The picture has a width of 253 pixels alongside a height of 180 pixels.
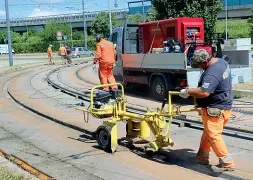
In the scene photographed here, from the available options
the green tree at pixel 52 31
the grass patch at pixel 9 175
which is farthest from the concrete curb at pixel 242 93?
the green tree at pixel 52 31

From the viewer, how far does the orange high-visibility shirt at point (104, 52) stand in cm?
1213

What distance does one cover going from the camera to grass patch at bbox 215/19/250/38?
54.8 m

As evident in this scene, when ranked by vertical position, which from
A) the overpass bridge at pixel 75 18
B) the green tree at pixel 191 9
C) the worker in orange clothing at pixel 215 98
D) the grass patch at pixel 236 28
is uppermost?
→ the overpass bridge at pixel 75 18

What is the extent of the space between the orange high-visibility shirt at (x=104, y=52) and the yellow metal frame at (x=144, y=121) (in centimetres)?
470

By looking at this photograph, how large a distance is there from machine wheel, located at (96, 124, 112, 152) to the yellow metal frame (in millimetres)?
70

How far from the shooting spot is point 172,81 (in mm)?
12789

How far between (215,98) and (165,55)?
6828 mm

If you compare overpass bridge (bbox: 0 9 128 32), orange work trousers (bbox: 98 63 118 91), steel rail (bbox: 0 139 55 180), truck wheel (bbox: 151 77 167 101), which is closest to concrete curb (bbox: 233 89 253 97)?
truck wheel (bbox: 151 77 167 101)

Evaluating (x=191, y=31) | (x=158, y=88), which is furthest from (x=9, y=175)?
(x=191, y=31)

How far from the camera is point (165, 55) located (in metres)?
12.5

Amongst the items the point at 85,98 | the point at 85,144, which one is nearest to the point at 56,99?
the point at 85,98

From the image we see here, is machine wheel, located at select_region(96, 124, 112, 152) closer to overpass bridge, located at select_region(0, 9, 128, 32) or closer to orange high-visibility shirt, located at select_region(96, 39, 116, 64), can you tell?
orange high-visibility shirt, located at select_region(96, 39, 116, 64)

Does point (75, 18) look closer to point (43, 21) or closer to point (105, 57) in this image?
point (43, 21)

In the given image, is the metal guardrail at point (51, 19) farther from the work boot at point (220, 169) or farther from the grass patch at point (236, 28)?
the work boot at point (220, 169)
